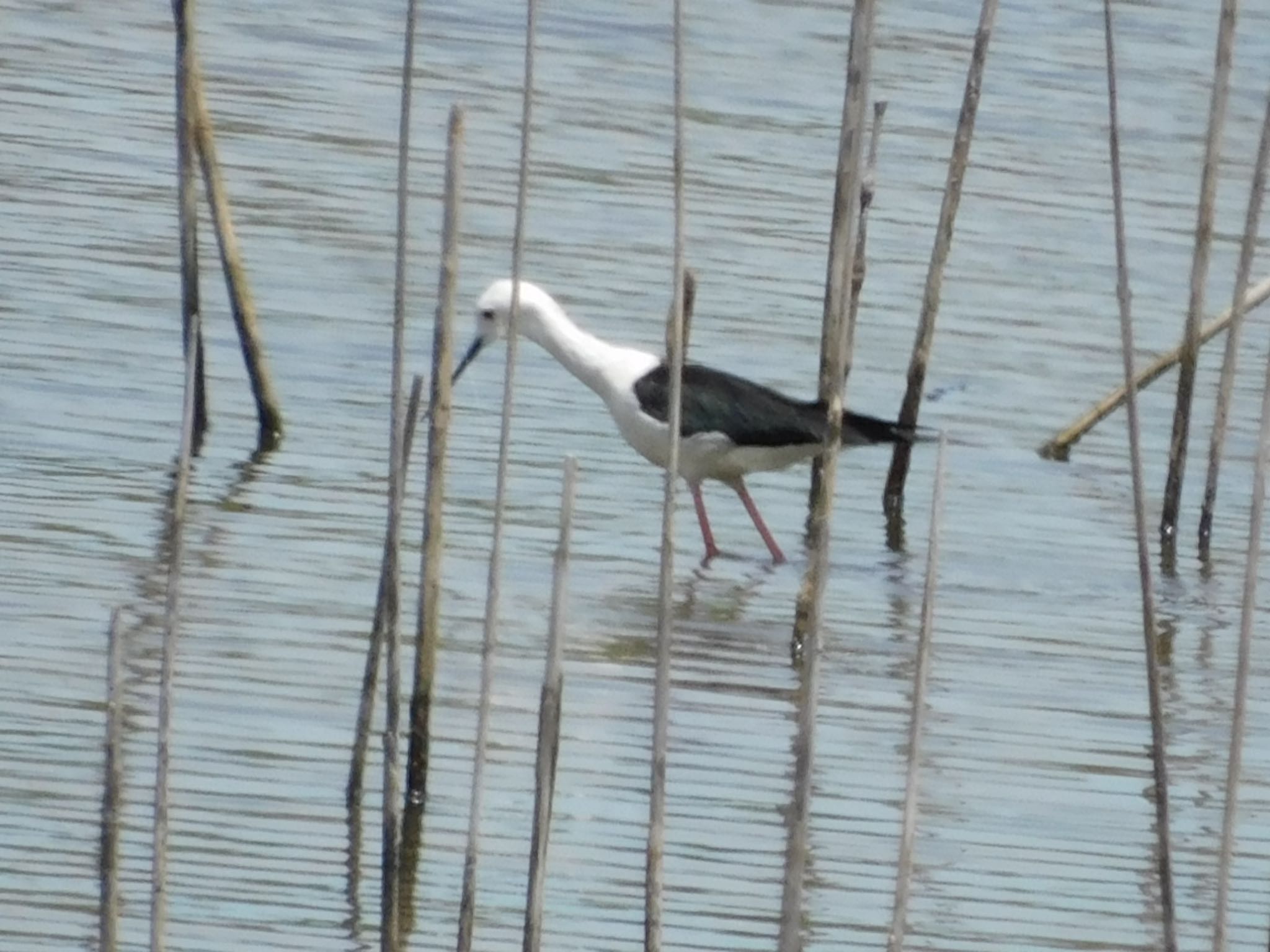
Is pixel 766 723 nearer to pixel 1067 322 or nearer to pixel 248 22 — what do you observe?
pixel 1067 322

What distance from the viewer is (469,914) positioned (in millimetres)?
4766

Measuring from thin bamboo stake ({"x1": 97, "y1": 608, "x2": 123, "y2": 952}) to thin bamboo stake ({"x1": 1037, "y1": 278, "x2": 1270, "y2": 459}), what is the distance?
18.8 ft

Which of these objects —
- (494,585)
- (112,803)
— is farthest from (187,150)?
(112,803)

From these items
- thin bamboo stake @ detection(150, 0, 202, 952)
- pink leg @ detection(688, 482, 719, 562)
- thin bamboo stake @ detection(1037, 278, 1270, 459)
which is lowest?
pink leg @ detection(688, 482, 719, 562)

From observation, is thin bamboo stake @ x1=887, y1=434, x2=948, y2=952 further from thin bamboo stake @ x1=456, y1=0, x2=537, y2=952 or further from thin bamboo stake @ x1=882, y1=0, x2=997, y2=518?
Result: thin bamboo stake @ x1=882, y1=0, x2=997, y2=518

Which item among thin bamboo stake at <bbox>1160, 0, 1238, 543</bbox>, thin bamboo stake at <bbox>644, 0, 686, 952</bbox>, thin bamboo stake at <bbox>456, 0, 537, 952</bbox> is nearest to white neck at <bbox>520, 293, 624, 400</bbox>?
thin bamboo stake at <bbox>1160, 0, 1238, 543</bbox>

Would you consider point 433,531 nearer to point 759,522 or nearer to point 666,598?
point 666,598

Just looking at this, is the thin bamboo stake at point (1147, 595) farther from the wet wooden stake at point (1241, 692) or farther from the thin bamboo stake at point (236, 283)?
the thin bamboo stake at point (236, 283)

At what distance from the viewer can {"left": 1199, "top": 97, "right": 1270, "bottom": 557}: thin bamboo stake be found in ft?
24.8

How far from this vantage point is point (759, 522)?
9688 millimetres

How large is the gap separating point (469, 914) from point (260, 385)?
17.9 ft

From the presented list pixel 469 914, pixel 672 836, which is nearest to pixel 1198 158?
pixel 672 836

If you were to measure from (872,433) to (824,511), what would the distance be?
14.3 ft

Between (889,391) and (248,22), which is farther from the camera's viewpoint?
(248,22)
